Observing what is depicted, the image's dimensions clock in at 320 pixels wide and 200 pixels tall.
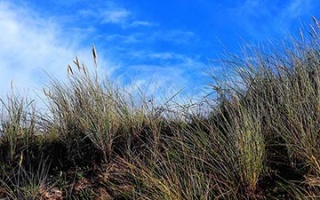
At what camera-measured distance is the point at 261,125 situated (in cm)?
584

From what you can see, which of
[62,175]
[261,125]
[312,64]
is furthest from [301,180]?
[62,175]

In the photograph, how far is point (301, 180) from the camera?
16.8ft

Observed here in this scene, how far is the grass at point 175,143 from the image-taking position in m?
5.14

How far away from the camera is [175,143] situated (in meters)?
5.74

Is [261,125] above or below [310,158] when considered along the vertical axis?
above

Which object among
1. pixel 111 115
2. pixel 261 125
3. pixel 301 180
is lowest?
pixel 301 180

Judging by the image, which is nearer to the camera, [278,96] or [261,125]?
[261,125]

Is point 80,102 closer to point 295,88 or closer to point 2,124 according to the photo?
point 2,124

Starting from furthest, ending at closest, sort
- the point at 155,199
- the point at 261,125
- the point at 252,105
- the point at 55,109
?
1. the point at 55,109
2. the point at 252,105
3. the point at 261,125
4. the point at 155,199

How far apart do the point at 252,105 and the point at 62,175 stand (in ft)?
7.54

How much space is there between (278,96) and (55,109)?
2886 mm

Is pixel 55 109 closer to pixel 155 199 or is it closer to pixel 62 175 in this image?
pixel 62 175

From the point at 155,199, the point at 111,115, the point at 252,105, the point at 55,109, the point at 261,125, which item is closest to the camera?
the point at 155,199

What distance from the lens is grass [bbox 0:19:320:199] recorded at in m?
5.14
